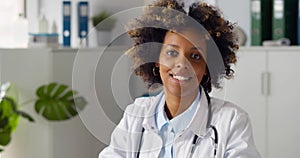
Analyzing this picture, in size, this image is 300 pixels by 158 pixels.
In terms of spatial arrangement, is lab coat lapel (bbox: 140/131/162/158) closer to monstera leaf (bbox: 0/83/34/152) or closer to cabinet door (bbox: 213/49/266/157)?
cabinet door (bbox: 213/49/266/157)

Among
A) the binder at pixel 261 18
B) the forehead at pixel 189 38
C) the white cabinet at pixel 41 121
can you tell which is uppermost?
the binder at pixel 261 18

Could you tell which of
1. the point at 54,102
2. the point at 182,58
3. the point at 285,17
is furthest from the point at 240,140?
the point at 54,102

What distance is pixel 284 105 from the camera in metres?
3.23

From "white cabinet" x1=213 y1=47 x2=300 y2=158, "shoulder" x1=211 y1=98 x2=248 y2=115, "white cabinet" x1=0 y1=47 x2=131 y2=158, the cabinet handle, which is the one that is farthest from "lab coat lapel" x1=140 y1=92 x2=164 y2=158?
"white cabinet" x1=0 y1=47 x2=131 y2=158

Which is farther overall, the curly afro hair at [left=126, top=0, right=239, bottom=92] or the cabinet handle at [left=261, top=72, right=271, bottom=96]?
the cabinet handle at [left=261, top=72, right=271, bottom=96]

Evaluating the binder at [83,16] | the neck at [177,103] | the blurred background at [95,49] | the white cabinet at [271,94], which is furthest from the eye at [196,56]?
the binder at [83,16]

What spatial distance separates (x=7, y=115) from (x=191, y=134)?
8.38ft

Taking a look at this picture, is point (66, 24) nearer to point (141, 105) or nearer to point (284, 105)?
point (284, 105)

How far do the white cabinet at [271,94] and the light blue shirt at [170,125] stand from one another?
1.98m

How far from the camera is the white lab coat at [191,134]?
1.26 meters

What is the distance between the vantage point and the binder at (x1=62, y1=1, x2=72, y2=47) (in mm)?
3857

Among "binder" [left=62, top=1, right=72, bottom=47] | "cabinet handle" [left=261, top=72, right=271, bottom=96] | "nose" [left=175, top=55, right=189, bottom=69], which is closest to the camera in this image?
"nose" [left=175, top=55, right=189, bottom=69]

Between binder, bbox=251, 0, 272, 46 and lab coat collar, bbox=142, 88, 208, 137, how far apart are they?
202 cm

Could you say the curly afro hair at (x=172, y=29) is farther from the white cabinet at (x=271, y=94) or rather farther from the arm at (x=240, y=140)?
the white cabinet at (x=271, y=94)
